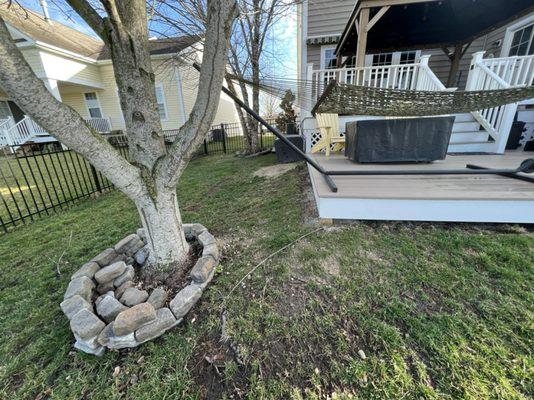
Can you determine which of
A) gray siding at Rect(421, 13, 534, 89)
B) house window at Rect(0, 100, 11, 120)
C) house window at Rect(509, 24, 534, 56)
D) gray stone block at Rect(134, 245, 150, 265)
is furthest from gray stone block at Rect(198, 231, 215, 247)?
house window at Rect(0, 100, 11, 120)

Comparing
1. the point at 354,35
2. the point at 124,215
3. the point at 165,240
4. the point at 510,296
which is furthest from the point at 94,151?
the point at 354,35

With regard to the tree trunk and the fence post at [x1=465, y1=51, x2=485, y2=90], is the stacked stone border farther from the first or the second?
the fence post at [x1=465, y1=51, x2=485, y2=90]

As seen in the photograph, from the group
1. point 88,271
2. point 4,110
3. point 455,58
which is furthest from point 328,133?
point 4,110

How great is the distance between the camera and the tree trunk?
1800 millimetres

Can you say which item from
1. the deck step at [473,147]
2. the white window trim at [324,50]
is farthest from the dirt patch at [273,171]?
the white window trim at [324,50]

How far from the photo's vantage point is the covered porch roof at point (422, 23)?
4500 mm

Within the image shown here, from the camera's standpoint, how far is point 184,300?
1.60m

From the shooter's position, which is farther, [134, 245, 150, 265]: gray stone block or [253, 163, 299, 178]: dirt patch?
[253, 163, 299, 178]: dirt patch

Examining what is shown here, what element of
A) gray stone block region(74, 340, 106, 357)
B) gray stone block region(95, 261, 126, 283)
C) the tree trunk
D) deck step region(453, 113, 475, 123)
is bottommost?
gray stone block region(74, 340, 106, 357)

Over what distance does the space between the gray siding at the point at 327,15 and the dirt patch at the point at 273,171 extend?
5.36 m

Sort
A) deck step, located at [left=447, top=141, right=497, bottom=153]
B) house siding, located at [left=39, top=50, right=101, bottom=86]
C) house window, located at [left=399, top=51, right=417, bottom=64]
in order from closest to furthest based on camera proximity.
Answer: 1. deck step, located at [left=447, top=141, right=497, bottom=153]
2. house window, located at [left=399, top=51, right=417, bottom=64]
3. house siding, located at [left=39, top=50, right=101, bottom=86]

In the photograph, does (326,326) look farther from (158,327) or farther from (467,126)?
(467,126)

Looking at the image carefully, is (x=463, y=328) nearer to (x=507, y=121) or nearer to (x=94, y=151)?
(x=94, y=151)

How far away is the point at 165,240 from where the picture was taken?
1902 mm
